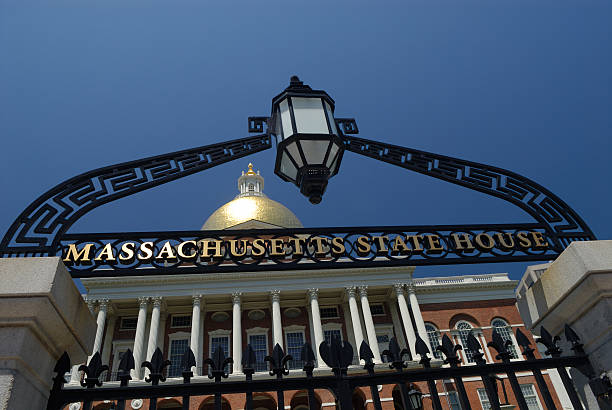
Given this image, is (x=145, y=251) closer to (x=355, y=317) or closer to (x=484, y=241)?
(x=484, y=241)

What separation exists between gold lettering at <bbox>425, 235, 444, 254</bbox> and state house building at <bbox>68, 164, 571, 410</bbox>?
99.2 feet

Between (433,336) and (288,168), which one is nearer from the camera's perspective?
(288,168)

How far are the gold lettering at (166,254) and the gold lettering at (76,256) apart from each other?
1.36 ft

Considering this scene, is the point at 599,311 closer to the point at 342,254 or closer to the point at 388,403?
the point at 342,254

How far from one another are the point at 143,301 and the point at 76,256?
3378 centimetres

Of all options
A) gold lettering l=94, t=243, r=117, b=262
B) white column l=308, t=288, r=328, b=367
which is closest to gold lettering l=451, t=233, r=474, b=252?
gold lettering l=94, t=243, r=117, b=262

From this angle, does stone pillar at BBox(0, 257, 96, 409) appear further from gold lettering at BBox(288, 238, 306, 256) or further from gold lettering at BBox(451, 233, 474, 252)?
gold lettering at BBox(451, 233, 474, 252)

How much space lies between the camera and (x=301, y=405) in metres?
31.8

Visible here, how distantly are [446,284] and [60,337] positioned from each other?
3817 cm

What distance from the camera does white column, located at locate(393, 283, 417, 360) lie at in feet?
110

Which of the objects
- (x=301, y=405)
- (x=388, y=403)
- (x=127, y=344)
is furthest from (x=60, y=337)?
(x=127, y=344)

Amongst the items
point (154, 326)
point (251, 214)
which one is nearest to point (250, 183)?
point (251, 214)

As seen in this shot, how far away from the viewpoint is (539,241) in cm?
328

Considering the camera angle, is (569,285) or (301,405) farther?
(301,405)
